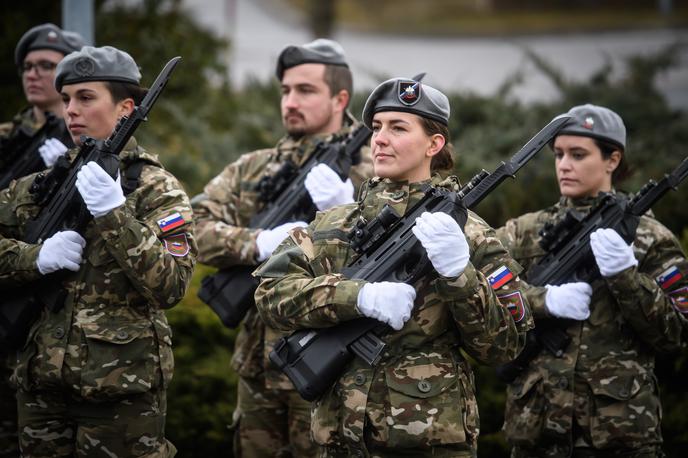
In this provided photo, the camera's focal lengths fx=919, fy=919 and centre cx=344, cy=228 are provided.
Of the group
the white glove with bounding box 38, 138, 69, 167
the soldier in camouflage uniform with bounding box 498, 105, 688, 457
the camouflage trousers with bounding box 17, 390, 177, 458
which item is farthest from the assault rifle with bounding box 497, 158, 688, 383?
the white glove with bounding box 38, 138, 69, 167

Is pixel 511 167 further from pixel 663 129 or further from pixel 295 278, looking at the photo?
pixel 663 129

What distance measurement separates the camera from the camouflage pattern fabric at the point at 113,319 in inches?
168

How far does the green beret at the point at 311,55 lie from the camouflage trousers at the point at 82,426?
220 centimetres

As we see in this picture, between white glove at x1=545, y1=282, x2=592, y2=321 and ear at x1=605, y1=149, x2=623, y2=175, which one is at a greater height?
ear at x1=605, y1=149, x2=623, y2=175

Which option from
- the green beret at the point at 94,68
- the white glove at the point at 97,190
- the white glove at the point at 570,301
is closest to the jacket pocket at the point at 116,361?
the white glove at the point at 97,190

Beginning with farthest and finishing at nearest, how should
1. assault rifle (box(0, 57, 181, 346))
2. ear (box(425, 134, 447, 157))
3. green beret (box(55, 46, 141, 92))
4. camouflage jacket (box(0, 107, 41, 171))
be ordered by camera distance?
camouflage jacket (box(0, 107, 41, 171)) → green beret (box(55, 46, 141, 92)) → assault rifle (box(0, 57, 181, 346)) → ear (box(425, 134, 447, 157))

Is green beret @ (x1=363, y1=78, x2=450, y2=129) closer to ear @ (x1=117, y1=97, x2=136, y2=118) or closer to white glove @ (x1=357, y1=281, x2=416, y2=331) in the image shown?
white glove @ (x1=357, y1=281, x2=416, y2=331)

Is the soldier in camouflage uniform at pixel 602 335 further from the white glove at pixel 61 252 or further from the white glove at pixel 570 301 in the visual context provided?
the white glove at pixel 61 252

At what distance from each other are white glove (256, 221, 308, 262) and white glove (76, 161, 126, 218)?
1076mm

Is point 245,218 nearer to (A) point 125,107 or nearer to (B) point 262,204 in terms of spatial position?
(B) point 262,204

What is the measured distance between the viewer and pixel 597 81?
396 inches

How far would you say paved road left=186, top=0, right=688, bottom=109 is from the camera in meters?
18.7

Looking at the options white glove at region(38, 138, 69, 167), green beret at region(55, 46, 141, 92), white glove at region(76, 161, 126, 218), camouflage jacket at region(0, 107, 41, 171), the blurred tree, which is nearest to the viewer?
white glove at region(76, 161, 126, 218)

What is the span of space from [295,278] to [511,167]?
1.02 metres
